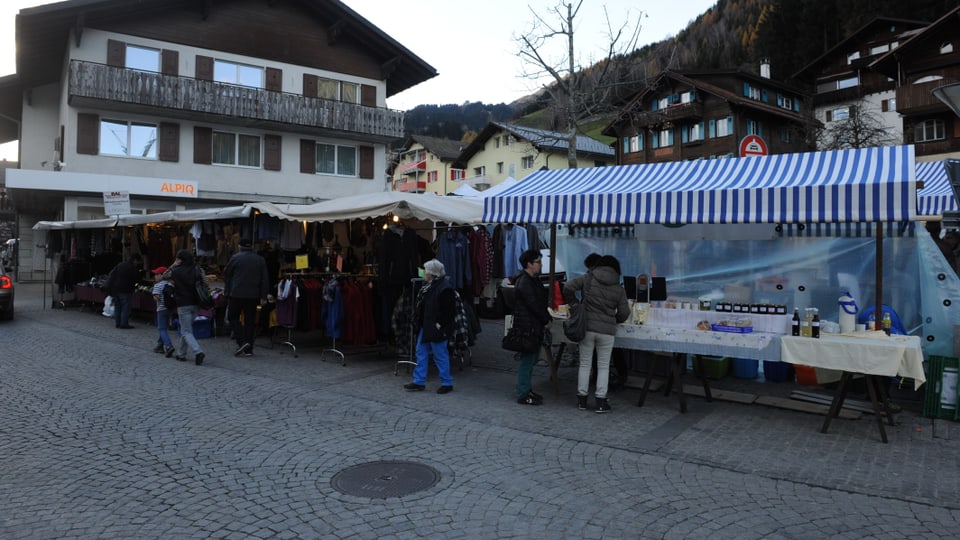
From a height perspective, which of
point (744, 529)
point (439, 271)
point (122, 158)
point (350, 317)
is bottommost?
point (744, 529)

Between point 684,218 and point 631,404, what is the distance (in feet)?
7.18

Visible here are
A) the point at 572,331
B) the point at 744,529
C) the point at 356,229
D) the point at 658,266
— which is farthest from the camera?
the point at 356,229

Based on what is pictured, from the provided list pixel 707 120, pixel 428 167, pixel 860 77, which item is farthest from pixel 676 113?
pixel 428 167

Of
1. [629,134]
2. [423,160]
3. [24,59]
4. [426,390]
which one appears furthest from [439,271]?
[423,160]

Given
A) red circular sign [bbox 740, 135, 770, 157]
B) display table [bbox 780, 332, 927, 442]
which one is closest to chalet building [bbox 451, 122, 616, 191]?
red circular sign [bbox 740, 135, 770, 157]

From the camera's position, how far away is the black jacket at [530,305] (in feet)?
22.6

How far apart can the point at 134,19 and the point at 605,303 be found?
23.7 m

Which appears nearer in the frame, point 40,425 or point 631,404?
point 40,425

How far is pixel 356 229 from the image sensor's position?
39.0 ft

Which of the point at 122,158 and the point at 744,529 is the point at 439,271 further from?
the point at 122,158

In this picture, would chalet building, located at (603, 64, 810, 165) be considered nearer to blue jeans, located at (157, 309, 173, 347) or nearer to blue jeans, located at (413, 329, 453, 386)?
blue jeans, located at (157, 309, 173, 347)

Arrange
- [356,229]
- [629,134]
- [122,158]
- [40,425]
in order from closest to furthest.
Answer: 1. [40,425]
2. [356,229]
3. [122,158]
4. [629,134]

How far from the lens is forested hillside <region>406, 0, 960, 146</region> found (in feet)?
118

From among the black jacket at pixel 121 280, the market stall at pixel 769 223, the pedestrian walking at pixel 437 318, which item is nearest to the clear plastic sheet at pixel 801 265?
the market stall at pixel 769 223
